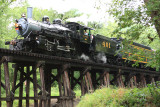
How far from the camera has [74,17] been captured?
3409 centimetres

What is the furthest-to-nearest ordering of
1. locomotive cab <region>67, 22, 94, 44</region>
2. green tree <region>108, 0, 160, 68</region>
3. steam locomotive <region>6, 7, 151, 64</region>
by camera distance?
locomotive cab <region>67, 22, 94, 44</region>
steam locomotive <region>6, 7, 151, 64</region>
green tree <region>108, 0, 160, 68</region>

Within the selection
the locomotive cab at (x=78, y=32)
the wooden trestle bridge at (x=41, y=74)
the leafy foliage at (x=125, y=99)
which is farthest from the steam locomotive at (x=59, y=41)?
the leafy foliage at (x=125, y=99)

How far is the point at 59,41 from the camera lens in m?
16.0

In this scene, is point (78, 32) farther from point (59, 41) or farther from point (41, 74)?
point (41, 74)

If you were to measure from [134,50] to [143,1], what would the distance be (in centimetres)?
265

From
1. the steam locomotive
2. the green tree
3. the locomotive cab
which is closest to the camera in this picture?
the green tree

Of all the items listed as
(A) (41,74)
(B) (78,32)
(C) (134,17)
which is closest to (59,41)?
(B) (78,32)

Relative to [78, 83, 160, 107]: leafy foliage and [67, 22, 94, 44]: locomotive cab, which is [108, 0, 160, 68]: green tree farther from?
[67, 22, 94, 44]: locomotive cab

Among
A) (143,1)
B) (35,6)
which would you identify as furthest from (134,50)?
(35,6)

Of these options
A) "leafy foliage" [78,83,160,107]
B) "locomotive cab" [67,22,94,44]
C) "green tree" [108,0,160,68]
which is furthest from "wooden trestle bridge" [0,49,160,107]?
"green tree" [108,0,160,68]

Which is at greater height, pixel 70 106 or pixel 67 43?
pixel 67 43

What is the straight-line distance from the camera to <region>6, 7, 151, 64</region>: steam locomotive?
1359cm

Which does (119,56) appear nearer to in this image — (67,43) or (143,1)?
(67,43)

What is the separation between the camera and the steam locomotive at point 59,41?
A: 44.6ft
